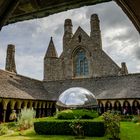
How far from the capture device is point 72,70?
129ft

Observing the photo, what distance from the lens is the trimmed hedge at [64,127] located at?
55.8ft

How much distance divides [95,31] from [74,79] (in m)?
8.67

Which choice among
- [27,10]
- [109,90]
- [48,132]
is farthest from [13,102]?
[27,10]

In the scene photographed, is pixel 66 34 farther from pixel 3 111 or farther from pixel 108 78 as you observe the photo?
pixel 3 111

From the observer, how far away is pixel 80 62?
128ft

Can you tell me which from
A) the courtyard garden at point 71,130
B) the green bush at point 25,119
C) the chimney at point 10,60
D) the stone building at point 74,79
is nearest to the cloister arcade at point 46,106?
the stone building at point 74,79

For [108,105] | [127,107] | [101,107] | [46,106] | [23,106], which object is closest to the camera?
[23,106]

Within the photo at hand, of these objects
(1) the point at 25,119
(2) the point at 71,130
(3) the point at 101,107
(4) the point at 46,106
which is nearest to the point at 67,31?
(4) the point at 46,106

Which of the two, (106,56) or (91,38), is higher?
(91,38)

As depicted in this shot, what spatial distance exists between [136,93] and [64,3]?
94.7ft

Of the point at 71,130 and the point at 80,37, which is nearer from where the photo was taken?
the point at 71,130

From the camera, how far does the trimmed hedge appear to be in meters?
17.0

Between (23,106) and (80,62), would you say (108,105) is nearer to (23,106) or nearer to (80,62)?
(80,62)

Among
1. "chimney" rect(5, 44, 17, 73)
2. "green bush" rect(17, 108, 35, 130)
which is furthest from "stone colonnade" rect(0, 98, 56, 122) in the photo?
"chimney" rect(5, 44, 17, 73)
